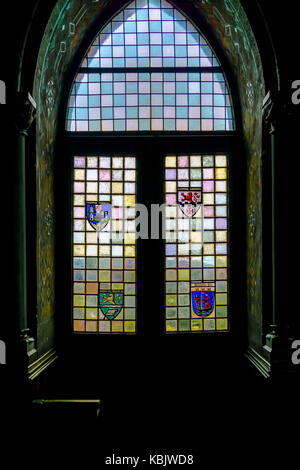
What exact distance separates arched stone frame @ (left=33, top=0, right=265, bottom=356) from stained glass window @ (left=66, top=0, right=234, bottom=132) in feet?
0.71

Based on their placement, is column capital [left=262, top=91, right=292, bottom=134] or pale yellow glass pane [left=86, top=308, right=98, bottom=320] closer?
column capital [left=262, top=91, right=292, bottom=134]

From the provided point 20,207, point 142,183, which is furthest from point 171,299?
point 20,207

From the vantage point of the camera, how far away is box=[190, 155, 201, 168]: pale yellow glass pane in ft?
16.1

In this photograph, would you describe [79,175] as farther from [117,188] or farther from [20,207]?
[20,207]

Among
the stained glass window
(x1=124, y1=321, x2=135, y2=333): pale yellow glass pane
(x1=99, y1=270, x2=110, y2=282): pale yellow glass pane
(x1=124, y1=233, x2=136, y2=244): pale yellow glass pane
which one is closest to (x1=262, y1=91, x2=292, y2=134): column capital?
the stained glass window

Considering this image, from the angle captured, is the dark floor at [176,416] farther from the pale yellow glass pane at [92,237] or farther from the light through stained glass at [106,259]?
the pale yellow glass pane at [92,237]

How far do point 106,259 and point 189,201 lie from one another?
1.33 metres

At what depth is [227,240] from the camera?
4.89 m

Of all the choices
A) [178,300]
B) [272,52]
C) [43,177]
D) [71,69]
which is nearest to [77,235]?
[43,177]

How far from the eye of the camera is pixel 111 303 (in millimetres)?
4887

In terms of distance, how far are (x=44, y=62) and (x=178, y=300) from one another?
10.7 feet

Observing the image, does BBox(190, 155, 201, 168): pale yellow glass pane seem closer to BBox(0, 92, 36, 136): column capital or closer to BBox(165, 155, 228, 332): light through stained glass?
BBox(165, 155, 228, 332): light through stained glass

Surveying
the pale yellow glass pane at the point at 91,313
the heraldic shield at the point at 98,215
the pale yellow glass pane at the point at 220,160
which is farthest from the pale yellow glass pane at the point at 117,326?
the pale yellow glass pane at the point at 220,160

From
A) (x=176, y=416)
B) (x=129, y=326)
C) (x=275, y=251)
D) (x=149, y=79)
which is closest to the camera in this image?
(x=275, y=251)
